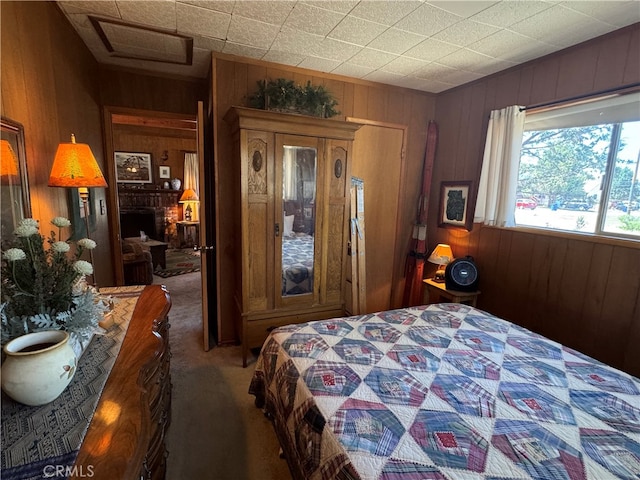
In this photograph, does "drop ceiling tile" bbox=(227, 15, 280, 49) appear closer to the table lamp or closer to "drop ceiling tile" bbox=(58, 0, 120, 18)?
"drop ceiling tile" bbox=(58, 0, 120, 18)

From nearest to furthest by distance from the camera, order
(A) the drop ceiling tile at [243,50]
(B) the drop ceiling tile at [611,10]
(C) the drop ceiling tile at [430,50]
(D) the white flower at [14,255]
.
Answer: (D) the white flower at [14,255], (B) the drop ceiling tile at [611,10], (C) the drop ceiling tile at [430,50], (A) the drop ceiling tile at [243,50]

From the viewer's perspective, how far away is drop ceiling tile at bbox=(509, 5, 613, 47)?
1.87 meters

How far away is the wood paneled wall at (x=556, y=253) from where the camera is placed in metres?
2.01

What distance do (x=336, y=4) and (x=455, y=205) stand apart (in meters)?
2.16

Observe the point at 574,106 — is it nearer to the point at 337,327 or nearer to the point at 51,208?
the point at 337,327

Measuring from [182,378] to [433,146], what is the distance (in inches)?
130

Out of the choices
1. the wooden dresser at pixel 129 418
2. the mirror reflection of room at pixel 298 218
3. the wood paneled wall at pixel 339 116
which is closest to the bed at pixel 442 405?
the wooden dresser at pixel 129 418

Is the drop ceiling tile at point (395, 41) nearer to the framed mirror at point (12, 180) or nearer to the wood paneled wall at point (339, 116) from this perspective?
the wood paneled wall at point (339, 116)

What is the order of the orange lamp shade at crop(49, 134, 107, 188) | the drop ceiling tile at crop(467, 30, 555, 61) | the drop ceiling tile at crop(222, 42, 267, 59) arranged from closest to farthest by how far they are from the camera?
the orange lamp shade at crop(49, 134, 107, 188), the drop ceiling tile at crop(467, 30, 555, 61), the drop ceiling tile at crop(222, 42, 267, 59)

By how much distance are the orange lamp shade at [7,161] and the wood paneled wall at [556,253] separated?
10.8ft

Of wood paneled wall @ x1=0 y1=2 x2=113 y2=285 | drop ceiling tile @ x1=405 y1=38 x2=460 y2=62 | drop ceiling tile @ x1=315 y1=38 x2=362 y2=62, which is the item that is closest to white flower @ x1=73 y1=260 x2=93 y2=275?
wood paneled wall @ x1=0 y1=2 x2=113 y2=285

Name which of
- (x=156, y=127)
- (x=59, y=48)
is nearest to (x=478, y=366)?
(x=59, y=48)

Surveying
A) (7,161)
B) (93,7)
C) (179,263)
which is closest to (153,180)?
(179,263)

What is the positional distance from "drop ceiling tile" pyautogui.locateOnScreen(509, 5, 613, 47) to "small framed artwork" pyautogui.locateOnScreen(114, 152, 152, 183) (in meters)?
7.13
